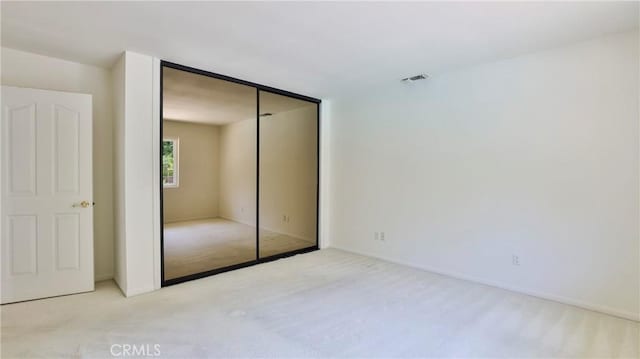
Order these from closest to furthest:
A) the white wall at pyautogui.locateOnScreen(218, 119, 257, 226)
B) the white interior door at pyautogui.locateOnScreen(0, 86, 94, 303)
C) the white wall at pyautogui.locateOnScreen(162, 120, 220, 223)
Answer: the white interior door at pyautogui.locateOnScreen(0, 86, 94, 303), the white wall at pyautogui.locateOnScreen(218, 119, 257, 226), the white wall at pyautogui.locateOnScreen(162, 120, 220, 223)

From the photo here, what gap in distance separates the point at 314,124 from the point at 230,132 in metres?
3.12

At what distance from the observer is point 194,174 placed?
795 centimetres

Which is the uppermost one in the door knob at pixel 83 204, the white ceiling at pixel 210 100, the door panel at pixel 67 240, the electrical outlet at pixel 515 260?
the white ceiling at pixel 210 100

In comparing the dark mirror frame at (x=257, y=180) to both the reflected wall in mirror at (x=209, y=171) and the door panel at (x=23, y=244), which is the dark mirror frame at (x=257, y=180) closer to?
the reflected wall in mirror at (x=209, y=171)

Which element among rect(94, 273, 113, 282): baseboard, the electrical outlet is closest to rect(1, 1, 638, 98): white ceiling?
the electrical outlet

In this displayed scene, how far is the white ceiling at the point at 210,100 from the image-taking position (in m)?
4.43

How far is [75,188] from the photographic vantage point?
10.7ft

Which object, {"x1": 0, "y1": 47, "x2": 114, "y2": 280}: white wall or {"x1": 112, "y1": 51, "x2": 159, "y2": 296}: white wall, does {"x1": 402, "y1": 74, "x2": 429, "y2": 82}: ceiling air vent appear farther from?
{"x1": 0, "y1": 47, "x2": 114, "y2": 280}: white wall

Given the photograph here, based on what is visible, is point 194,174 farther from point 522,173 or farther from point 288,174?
point 522,173

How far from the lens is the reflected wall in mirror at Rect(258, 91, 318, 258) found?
5.67 meters

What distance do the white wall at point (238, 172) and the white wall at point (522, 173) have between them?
11.1 feet

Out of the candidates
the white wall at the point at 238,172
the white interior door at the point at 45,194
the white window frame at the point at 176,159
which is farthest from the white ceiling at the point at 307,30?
the white window frame at the point at 176,159

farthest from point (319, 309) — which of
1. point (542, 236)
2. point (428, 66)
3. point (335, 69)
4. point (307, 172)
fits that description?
point (307, 172)

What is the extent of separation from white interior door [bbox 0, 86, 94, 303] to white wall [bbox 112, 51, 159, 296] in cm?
32
